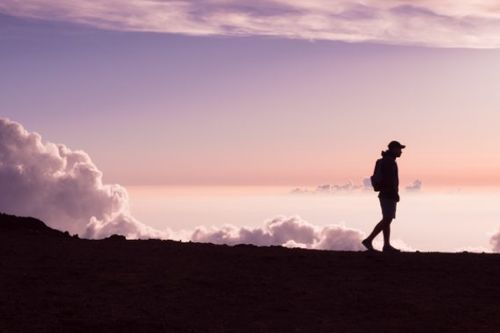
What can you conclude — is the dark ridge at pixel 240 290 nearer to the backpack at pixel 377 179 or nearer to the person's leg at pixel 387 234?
the person's leg at pixel 387 234

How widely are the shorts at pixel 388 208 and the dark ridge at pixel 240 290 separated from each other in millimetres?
942

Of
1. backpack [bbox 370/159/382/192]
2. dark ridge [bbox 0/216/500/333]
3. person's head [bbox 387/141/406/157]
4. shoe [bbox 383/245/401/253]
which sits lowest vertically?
dark ridge [bbox 0/216/500/333]

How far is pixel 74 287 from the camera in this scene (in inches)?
448

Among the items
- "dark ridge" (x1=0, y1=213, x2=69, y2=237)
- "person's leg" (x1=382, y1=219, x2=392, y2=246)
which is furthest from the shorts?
"dark ridge" (x1=0, y1=213, x2=69, y2=237)

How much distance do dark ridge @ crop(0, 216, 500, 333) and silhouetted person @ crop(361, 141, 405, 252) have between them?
0.77m

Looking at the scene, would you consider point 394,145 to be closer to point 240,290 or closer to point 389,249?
point 389,249

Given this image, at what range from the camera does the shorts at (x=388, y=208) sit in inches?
607

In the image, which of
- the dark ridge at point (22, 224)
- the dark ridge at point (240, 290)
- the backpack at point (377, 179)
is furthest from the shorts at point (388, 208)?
the dark ridge at point (22, 224)

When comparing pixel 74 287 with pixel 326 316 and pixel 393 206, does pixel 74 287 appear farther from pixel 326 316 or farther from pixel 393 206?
pixel 393 206

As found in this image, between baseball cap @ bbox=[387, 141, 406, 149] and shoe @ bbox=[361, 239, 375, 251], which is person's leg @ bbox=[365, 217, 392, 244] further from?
baseball cap @ bbox=[387, 141, 406, 149]

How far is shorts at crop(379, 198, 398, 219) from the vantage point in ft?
50.5

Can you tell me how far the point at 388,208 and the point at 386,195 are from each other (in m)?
0.29

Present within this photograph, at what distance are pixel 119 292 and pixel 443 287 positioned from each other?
537cm

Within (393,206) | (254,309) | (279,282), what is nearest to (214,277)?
(279,282)
